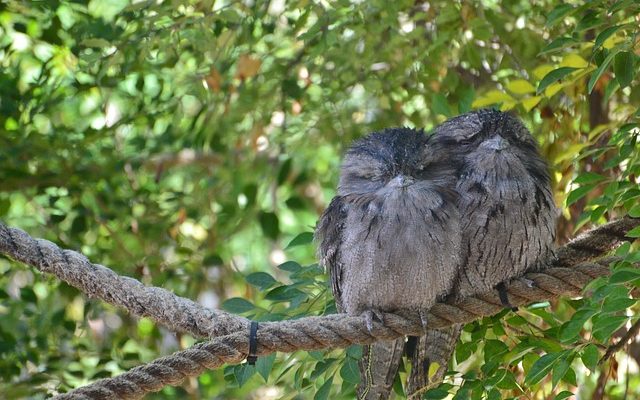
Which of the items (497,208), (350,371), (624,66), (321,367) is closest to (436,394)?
(350,371)

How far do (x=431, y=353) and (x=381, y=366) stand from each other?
0.61ft

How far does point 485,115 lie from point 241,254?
319 centimetres

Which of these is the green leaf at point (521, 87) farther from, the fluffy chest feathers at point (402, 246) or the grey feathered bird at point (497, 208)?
the fluffy chest feathers at point (402, 246)

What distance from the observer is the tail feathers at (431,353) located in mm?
3557

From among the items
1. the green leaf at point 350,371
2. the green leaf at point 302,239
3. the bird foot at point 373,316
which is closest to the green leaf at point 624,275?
the bird foot at point 373,316

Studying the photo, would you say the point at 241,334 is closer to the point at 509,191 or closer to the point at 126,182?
the point at 509,191

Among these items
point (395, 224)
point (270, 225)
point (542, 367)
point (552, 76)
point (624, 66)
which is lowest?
point (270, 225)

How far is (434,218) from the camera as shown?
3205 mm

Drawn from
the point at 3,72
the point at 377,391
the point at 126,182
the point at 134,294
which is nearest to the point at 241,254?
the point at 126,182

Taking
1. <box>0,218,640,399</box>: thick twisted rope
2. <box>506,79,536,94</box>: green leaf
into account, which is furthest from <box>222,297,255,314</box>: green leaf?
<box>506,79,536,94</box>: green leaf

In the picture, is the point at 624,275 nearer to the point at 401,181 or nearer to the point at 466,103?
the point at 401,181

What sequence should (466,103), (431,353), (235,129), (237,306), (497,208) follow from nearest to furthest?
(497,208) → (237,306) → (431,353) → (466,103) → (235,129)

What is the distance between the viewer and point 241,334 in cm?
280

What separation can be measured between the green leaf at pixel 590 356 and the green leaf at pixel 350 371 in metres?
0.75
